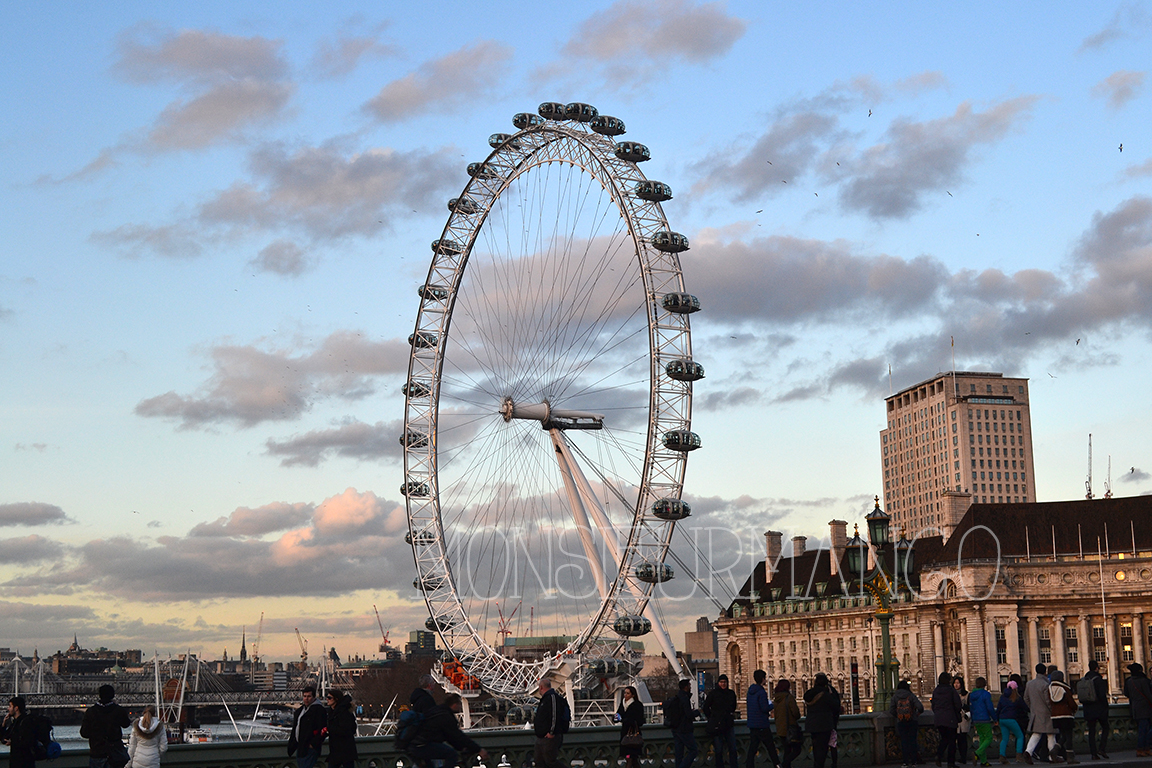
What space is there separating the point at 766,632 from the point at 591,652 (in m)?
94.0

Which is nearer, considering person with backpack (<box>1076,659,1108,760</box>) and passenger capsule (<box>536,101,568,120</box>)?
person with backpack (<box>1076,659,1108,760</box>)

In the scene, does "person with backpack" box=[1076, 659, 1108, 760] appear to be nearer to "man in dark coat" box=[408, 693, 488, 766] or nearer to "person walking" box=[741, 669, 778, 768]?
"person walking" box=[741, 669, 778, 768]

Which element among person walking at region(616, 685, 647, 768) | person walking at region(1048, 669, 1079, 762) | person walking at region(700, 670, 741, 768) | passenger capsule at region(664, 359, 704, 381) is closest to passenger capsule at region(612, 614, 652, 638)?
passenger capsule at region(664, 359, 704, 381)

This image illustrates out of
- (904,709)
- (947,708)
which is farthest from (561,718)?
(947,708)

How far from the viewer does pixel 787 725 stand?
2836 centimetres

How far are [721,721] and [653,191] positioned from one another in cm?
3870

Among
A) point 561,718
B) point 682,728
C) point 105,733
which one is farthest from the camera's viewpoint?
point 682,728

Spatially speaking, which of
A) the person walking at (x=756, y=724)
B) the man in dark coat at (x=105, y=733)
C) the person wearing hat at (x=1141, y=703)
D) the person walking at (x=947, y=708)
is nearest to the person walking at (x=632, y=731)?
the person walking at (x=756, y=724)

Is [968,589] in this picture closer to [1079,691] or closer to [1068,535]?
[1068,535]

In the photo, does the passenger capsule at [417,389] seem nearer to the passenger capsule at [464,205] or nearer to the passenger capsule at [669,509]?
the passenger capsule at [464,205]

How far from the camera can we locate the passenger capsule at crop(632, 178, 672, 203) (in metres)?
63.1

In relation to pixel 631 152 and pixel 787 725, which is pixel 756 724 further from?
pixel 631 152

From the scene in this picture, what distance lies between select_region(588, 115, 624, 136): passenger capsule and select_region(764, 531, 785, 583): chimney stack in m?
105

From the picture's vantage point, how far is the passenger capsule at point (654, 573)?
61594 millimetres
